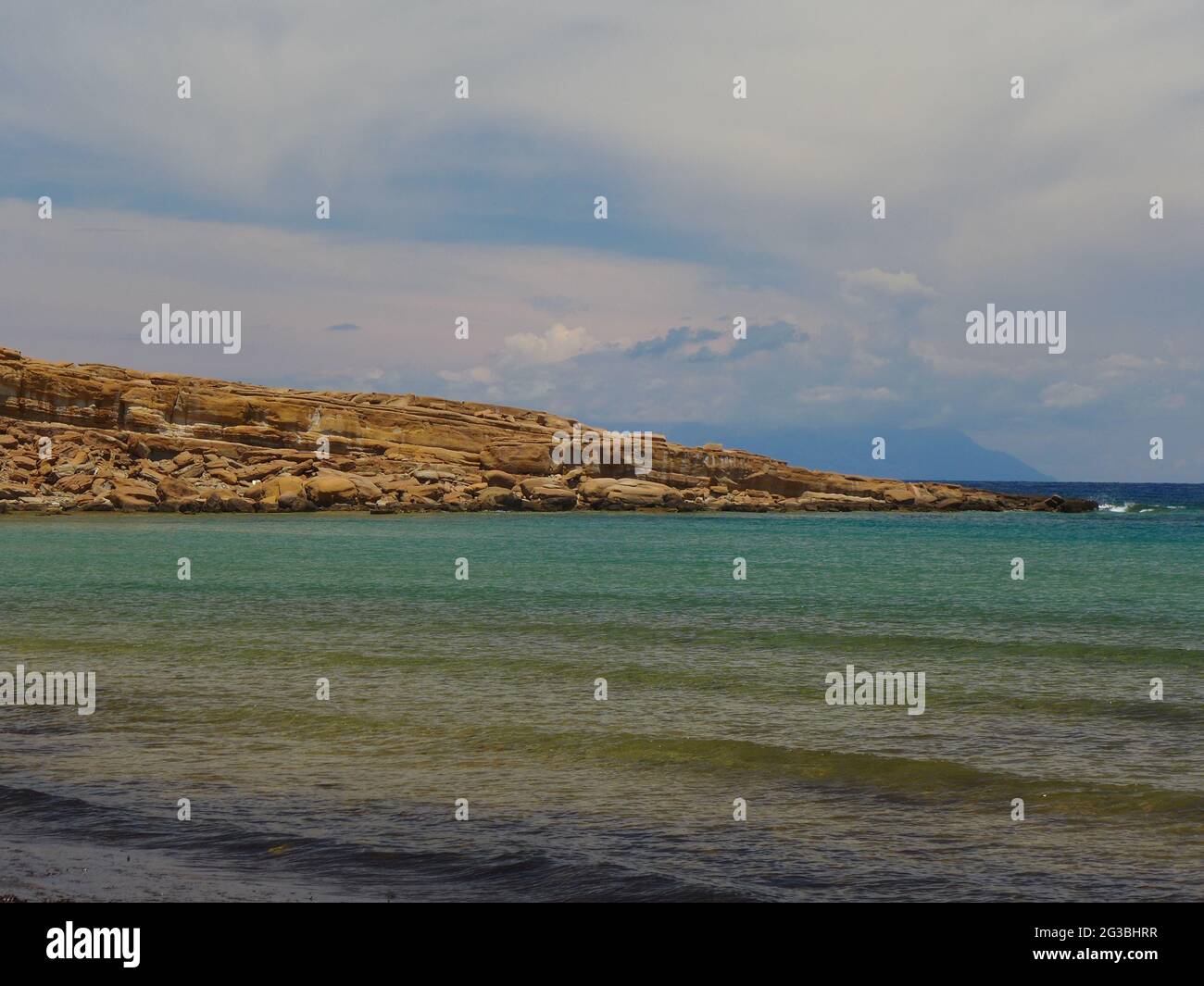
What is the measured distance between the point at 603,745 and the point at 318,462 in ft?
263

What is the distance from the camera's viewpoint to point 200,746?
1365 cm

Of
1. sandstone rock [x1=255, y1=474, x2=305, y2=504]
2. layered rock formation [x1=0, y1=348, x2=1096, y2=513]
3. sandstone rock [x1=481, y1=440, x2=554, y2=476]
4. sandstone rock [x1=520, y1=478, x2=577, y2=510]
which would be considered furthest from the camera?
sandstone rock [x1=481, y1=440, x2=554, y2=476]

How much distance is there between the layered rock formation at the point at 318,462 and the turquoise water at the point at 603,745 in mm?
52222

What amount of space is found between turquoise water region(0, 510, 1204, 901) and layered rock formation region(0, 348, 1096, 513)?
171 ft

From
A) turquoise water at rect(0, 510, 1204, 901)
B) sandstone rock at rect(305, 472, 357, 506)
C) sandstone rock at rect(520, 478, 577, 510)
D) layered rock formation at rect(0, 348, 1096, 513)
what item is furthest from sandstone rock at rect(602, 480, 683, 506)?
turquoise water at rect(0, 510, 1204, 901)

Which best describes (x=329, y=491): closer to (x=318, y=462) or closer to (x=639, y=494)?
(x=318, y=462)

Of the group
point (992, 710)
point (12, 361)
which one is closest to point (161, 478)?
point (12, 361)

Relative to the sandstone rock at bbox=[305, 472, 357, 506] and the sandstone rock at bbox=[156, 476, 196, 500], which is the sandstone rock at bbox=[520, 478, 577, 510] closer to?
the sandstone rock at bbox=[305, 472, 357, 506]

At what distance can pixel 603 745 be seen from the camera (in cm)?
1380

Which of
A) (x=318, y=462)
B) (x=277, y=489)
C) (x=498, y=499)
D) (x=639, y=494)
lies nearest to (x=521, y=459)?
(x=498, y=499)

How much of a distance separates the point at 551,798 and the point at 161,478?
7817 cm

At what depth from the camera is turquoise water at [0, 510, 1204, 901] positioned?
9281mm

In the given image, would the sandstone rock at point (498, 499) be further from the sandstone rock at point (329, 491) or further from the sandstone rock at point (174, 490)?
the sandstone rock at point (174, 490)

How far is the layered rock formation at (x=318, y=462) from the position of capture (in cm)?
8150
